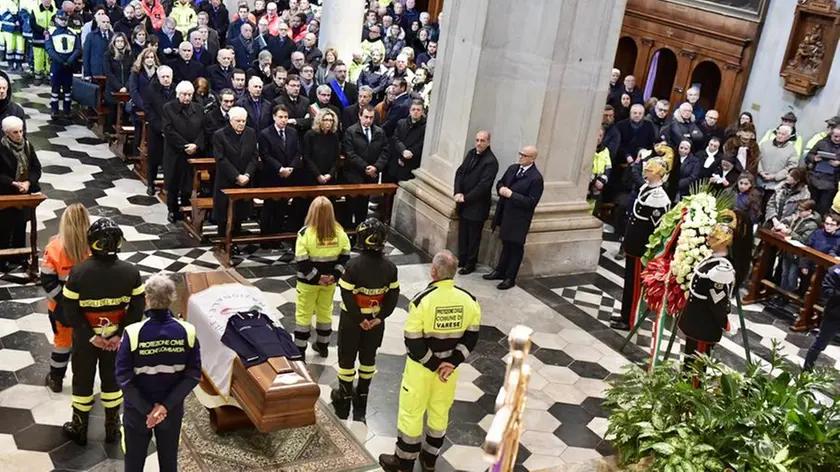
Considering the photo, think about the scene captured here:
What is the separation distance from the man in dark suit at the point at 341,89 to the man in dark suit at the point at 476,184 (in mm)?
3353

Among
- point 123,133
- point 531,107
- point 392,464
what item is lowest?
point 392,464

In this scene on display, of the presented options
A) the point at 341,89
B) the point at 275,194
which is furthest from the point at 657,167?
the point at 341,89

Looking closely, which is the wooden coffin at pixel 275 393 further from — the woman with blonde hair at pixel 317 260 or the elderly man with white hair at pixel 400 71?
the elderly man with white hair at pixel 400 71

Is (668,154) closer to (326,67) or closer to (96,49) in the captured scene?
(326,67)

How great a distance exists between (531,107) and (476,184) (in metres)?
1.02

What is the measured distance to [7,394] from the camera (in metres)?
6.67

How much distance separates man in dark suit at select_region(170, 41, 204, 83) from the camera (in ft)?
42.3

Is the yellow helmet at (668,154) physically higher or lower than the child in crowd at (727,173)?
higher

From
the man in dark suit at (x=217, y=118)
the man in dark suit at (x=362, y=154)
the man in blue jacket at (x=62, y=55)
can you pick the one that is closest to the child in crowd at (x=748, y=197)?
the man in dark suit at (x=362, y=154)

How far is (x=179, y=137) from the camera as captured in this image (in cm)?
1033

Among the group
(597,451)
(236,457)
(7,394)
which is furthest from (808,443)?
(7,394)

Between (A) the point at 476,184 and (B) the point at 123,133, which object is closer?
(A) the point at 476,184

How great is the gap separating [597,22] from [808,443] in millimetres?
5735

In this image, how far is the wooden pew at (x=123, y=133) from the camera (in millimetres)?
12070
